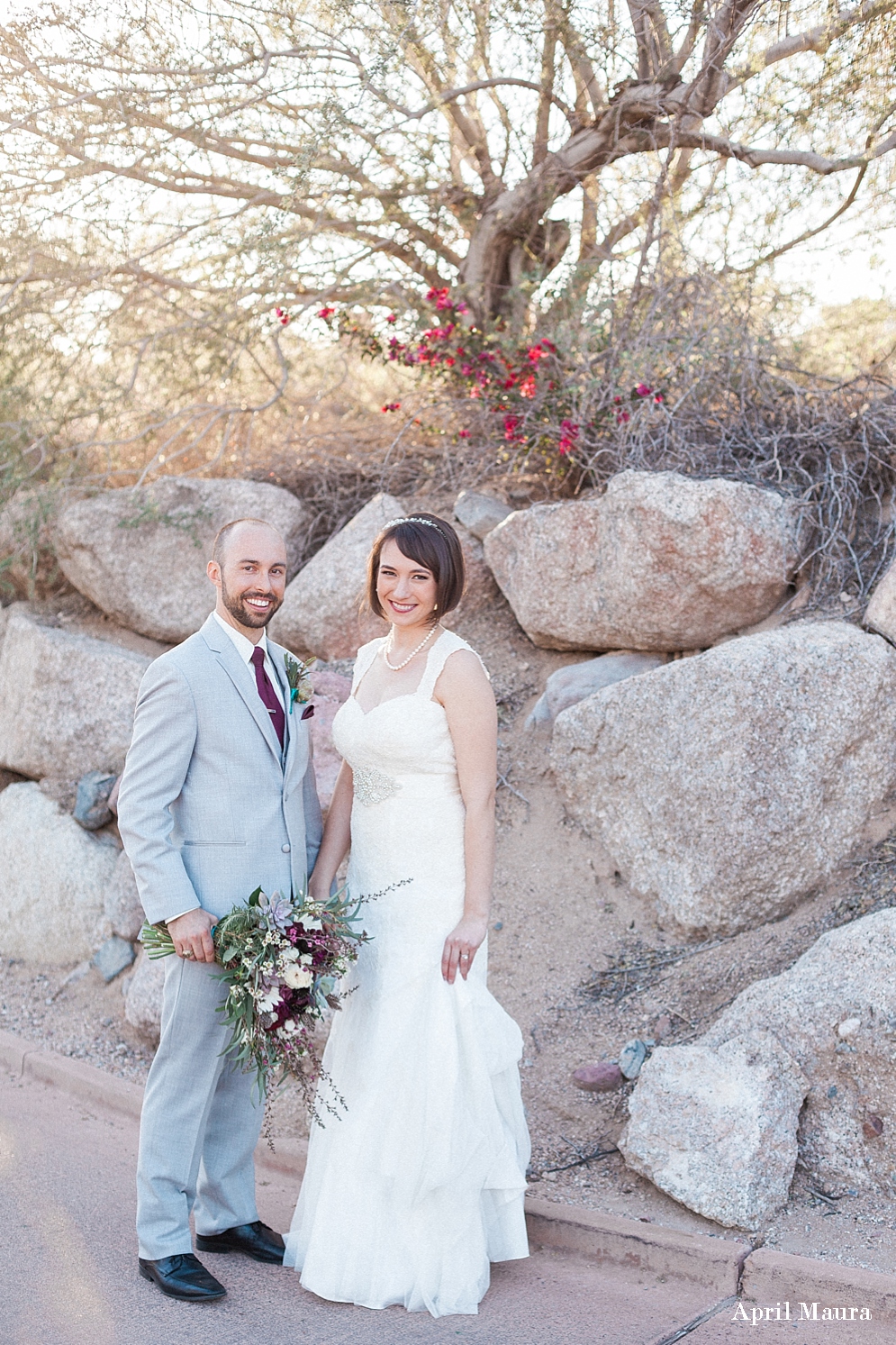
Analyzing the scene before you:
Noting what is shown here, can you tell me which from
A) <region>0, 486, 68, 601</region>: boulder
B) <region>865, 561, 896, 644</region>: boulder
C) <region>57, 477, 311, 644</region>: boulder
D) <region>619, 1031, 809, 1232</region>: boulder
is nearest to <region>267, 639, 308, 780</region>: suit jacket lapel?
<region>619, 1031, 809, 1232</region>: boulder

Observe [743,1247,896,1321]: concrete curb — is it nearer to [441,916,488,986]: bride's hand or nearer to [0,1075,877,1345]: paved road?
[0,1075,877,1345]: paved road

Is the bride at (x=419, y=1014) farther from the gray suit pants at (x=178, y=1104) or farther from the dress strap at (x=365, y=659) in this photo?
the gray suit pants at (x=178, y=1104)

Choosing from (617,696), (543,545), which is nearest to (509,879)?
(617,696)

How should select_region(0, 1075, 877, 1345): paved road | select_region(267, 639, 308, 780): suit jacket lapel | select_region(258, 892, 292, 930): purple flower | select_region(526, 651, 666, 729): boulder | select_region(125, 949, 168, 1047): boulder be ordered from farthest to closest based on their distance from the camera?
select_region(526, 651, 666, 729): boulder → select_region(125, 949, 168, 1047): boulder → select_region(267, 639, 308, 780): suit jacket lapel → select_region(258, 892, 292, 930): purple flower → select_region(0, 1075, 877, 1345): paved road

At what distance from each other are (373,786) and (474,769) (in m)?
0.34

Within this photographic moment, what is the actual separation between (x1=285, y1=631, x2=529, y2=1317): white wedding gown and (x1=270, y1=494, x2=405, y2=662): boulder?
3.22m

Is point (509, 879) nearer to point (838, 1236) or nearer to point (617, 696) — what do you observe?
point (617, 696)

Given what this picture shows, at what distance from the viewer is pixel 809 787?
15.9 ft

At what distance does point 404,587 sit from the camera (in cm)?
351

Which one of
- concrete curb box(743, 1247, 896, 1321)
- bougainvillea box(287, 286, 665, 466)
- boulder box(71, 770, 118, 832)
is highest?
bougainvillea box(287, 286, 665, 466)

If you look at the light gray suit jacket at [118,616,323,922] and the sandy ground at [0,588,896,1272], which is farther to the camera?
the sandy ground at [0,588,896,1272]

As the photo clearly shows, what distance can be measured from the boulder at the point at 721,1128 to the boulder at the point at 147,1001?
2.43 metres

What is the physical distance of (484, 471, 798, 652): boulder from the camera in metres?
5.71

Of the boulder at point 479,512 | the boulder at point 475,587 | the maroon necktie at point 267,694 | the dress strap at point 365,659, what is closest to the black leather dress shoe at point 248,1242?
the maroon necktie at point 267,694
